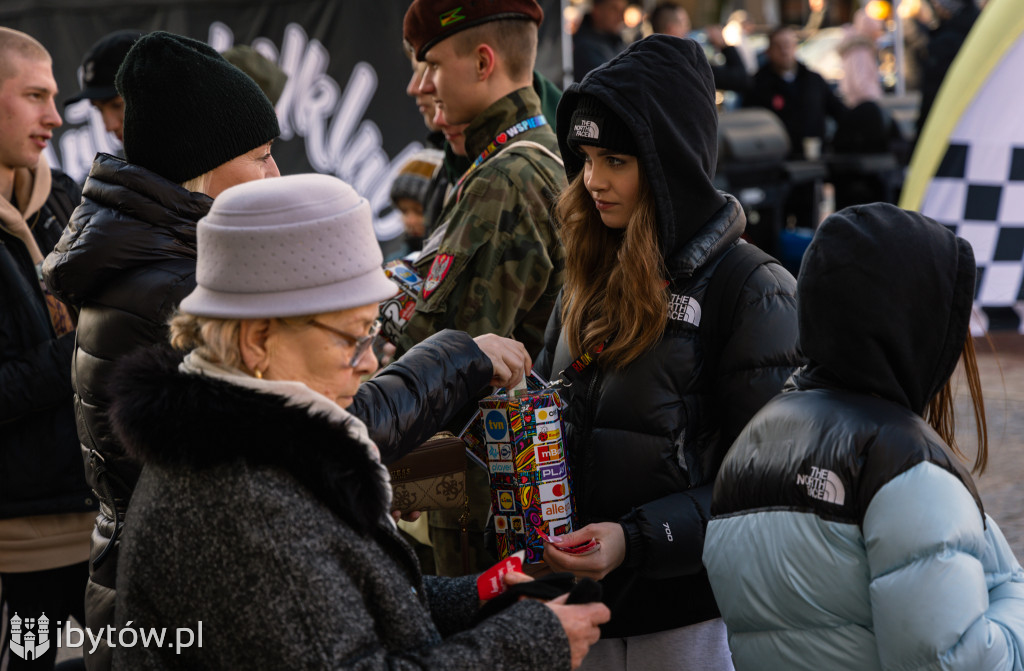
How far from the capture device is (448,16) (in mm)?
3250

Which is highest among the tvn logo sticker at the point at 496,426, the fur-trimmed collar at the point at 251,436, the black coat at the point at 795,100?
the fur-trimmed collar at the point at 251,436

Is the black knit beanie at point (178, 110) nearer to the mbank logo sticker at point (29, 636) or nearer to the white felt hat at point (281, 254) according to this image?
the white felt hat at point (281, 254)

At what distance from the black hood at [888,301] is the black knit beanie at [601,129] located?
66cm

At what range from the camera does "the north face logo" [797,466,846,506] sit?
172 cm

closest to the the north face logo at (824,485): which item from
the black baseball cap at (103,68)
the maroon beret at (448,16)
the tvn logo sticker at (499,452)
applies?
the tvn logo sticker at (499,452)

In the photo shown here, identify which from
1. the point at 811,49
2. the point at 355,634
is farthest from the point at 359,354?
the point at 811,49

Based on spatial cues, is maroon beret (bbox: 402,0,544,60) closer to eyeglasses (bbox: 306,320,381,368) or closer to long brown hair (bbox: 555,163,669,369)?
long brown hair (bbox: 555,163,669,369)

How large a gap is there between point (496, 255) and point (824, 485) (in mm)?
1444

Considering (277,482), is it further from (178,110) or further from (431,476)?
(178,110)

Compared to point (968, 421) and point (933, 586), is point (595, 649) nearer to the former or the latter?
point (933, 586)

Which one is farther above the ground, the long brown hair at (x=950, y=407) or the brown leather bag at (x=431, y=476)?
the long brown hair at (x=950, y=407)

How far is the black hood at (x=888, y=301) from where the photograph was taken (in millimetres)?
1780

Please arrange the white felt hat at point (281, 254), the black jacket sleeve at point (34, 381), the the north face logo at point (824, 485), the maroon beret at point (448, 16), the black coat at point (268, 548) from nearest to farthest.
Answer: the black coat at point (268, 548)
the white felt hat at point (281, 254)
the the north face logo at point (824, 485)
the black jacket sleeve at point (34, 381)
the maroon beret at point (448, 16)

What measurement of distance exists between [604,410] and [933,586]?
89cm
